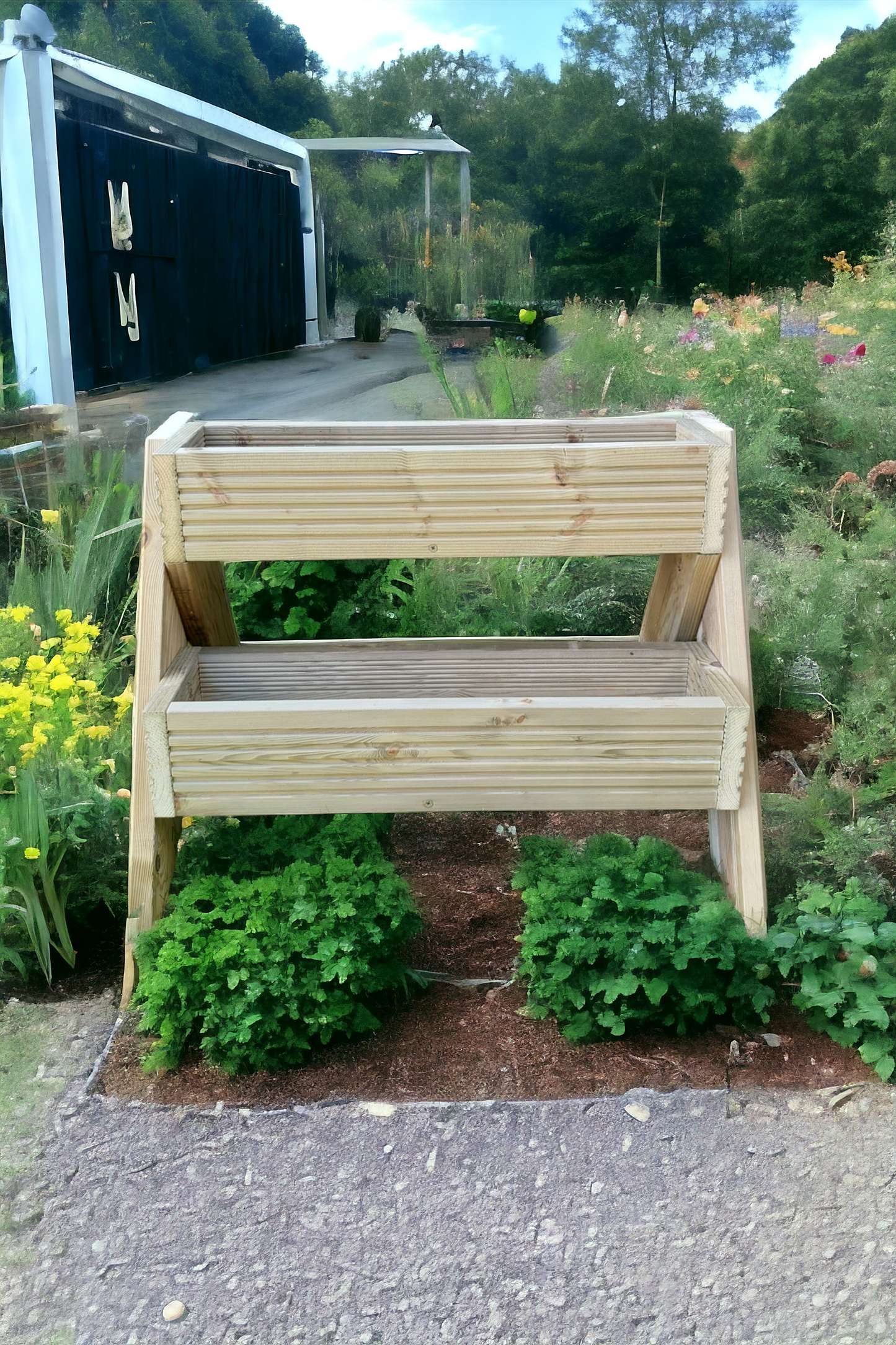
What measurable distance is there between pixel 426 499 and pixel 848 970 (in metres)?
1.15

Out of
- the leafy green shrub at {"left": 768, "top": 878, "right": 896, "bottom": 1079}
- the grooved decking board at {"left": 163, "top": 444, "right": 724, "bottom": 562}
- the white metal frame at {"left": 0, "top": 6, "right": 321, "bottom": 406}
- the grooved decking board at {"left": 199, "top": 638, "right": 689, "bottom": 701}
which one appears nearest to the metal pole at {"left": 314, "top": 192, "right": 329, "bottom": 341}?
the white metal frame at {"left": 0, "top": 6, "right": 321, "bottom": 406}

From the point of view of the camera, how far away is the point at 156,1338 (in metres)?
1.35

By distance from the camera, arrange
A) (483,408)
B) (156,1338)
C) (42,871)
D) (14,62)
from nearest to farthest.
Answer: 1. (156,1338)
2. (42,871)
3. (14,62)
4. (483,408)

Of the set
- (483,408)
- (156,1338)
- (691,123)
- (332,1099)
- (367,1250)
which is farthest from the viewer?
(691,123)

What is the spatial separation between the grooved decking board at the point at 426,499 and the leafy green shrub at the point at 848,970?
778 mm

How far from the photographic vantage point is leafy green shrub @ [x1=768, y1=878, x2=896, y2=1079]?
6.01 feet

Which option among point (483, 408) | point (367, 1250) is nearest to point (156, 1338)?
point (367, 1250)

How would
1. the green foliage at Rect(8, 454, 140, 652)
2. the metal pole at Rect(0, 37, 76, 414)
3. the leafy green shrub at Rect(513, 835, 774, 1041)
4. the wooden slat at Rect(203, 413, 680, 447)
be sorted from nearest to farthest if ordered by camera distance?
the leafy green shrub at Rect(513, 835, 774, 1041) → the wooden slat at Rect(203, 413, 680, 447) → the green foliage at Rect(8, 454, 140, 652) → the metal pole at Rect(0, 37, 76, 414)

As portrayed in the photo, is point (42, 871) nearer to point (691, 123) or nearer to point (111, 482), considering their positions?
point (111, 482)

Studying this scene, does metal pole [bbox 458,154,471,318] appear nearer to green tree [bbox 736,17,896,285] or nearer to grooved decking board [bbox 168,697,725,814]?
green tree [bbox 736,17,896,285]

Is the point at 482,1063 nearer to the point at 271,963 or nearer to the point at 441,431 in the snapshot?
the point at 271,963

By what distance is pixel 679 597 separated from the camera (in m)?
2.33

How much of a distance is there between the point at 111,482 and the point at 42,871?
8.13 feet

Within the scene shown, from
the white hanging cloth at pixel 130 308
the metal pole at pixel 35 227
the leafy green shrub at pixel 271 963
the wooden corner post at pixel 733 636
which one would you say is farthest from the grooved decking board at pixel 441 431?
the white hanging cloth at pixel 130 308
